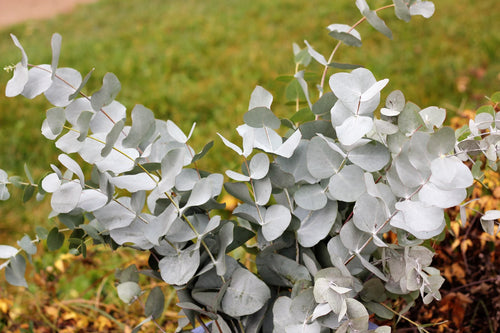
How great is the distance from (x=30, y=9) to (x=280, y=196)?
8.11 metres

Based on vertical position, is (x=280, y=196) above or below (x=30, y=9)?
above

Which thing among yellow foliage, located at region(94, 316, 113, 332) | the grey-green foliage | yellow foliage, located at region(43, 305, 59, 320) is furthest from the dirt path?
the grey-green foliage

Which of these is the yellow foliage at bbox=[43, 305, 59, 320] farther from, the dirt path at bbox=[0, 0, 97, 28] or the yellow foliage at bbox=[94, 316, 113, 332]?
the dirt path at bbox=[0, 0, 97, 28]

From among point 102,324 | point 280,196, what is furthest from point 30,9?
point 280,196

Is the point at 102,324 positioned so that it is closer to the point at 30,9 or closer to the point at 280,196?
the point at 280,196

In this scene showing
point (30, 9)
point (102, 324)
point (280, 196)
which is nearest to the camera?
point (280, 196)

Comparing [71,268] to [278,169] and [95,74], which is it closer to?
[278,169]

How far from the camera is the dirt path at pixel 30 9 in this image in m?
7.14

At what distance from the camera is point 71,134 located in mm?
697

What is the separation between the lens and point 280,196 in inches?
30.9

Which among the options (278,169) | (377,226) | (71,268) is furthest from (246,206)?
(71,268)

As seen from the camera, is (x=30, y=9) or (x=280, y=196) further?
(x=30, y=9)

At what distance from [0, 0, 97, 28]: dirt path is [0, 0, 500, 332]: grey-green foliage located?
7.00m

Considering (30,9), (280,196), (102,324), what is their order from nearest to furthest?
(280,196)
(102,324)
(30,9)
